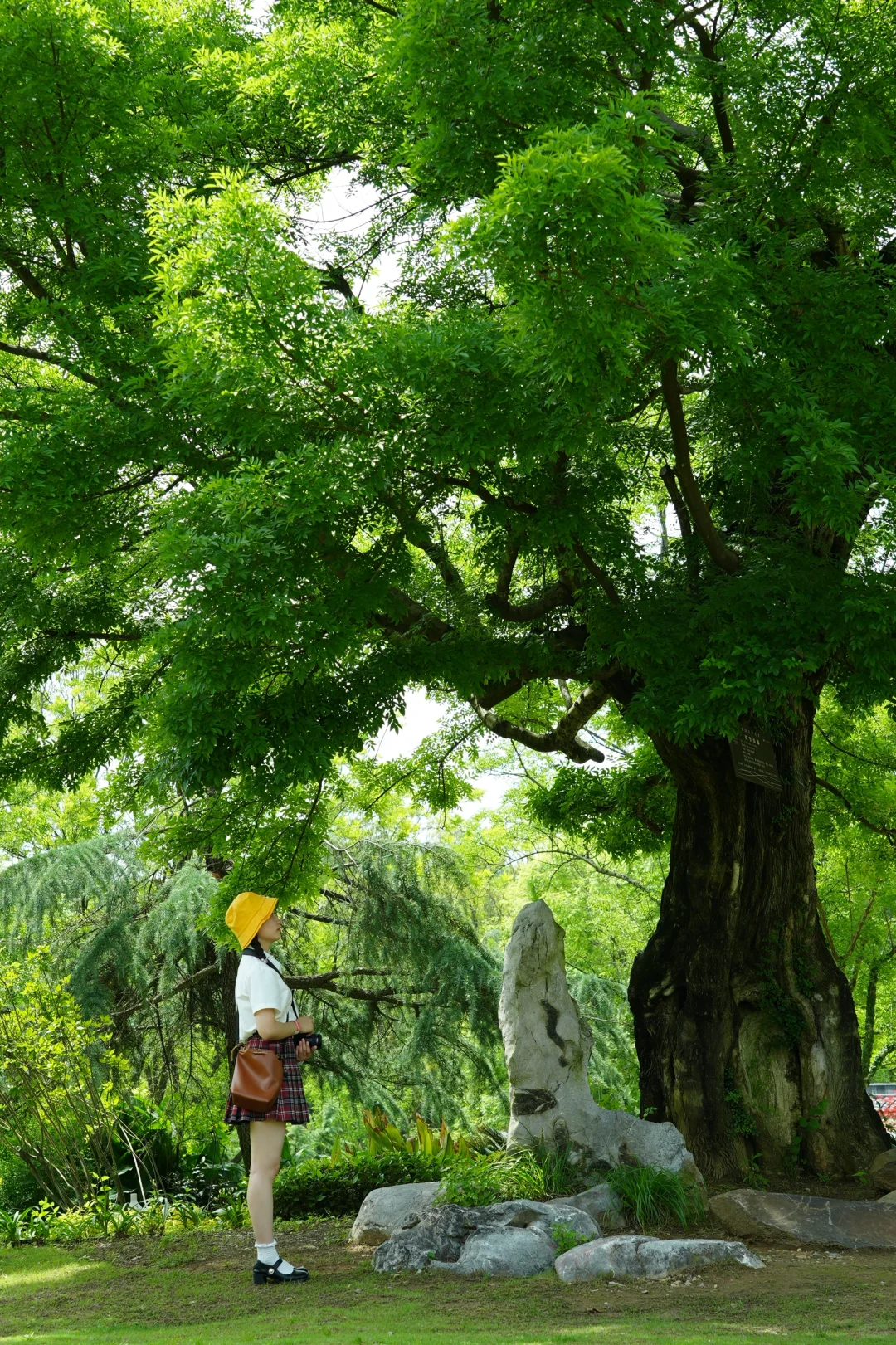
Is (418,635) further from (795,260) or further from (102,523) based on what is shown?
(795,260)

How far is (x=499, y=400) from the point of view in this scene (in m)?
6.11

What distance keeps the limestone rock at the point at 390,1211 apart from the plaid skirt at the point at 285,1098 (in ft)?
4.48

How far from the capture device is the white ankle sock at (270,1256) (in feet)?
17.3

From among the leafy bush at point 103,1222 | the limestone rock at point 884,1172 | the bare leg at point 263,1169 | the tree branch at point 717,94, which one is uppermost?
the tree branch at point 717,94

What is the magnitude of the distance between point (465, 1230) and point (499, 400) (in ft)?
14.1

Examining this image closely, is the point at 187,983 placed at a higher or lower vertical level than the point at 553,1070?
higher

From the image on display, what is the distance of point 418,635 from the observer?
8.12m

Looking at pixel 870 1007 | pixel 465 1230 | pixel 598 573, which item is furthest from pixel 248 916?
pixel 870 1007

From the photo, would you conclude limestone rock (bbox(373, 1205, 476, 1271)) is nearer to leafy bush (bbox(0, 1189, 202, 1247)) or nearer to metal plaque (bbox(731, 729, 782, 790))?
leafy bush (bbox(0, 1189, 202, 1247))

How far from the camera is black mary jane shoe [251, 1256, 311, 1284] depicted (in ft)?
17.5

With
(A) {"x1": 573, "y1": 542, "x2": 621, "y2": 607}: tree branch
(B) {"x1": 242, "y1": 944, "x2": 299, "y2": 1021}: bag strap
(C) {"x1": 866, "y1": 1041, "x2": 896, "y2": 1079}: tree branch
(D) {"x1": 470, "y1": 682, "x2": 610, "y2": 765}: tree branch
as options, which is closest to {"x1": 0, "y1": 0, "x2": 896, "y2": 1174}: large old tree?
(A) {"x1": 573, "y1": 542, "x2": 621, "y2": 607}: tree branch

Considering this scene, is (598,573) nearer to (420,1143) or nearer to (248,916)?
(248,916)

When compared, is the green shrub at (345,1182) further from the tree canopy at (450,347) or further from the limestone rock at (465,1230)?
the tree canopy at (450,347)

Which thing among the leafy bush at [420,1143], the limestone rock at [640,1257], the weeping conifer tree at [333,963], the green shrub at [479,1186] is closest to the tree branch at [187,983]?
the weeping conifer tree at [333,963]
